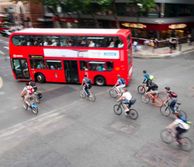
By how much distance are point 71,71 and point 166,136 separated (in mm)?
10820

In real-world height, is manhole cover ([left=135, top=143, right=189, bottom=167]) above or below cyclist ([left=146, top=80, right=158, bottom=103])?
below

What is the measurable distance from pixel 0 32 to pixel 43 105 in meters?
35.2

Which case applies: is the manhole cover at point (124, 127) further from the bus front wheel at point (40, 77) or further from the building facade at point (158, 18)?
the building facade at point (158, 18)

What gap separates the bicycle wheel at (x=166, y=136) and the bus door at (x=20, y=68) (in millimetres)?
13612

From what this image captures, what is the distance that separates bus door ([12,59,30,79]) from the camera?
22.8 meters

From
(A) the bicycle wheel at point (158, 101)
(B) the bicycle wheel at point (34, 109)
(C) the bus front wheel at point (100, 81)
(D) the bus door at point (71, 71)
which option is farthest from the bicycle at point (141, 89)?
(B) the bicycle wheel at point (34, 109)

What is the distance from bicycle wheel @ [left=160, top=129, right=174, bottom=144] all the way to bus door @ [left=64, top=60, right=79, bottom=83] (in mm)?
10292

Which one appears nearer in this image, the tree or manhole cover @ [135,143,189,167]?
manhole cover @ [135,143,189,167]

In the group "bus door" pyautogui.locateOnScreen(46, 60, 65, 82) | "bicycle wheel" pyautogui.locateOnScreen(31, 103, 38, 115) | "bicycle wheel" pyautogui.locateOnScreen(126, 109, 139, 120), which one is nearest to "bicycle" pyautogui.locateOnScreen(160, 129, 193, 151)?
"bicycle wheel" pyautogui.locateOnScreen(126, 109, 139, 120)

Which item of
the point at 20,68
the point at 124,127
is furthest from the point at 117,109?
the point at 20,68

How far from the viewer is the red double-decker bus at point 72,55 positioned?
2003 centimetres

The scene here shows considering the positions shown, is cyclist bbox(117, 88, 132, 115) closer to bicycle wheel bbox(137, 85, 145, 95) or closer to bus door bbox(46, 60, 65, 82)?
bicycle wheel bbox(137, 85, 145, 95)

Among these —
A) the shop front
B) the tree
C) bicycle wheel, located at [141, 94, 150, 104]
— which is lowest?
bicycle wheel, located at [141, 94, 150, 104]

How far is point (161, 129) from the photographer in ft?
45.4
